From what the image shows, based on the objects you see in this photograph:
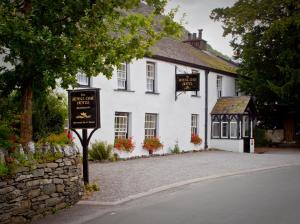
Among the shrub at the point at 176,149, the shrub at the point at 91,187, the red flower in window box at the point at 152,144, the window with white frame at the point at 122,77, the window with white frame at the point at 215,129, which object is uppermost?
the window with white frame at the point at 122,77

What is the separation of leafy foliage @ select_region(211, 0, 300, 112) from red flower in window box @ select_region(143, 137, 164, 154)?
1031cm

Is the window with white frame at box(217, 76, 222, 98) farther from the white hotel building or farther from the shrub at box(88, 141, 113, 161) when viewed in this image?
the shrub at box(88, 141, 113, 161)

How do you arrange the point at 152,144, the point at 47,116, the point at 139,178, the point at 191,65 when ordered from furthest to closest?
the point at 191,65, the point at 152,144, the point at 139,178, the point at 47,116

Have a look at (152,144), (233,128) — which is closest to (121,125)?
(152,144)

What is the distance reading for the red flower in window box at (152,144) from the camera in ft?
82.9

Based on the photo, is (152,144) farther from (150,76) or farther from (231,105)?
(231,105)

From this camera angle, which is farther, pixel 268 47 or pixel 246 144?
pixel 268 47

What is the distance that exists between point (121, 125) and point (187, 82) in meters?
5.40

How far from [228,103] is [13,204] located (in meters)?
24.7

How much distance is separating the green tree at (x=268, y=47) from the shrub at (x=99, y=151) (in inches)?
590

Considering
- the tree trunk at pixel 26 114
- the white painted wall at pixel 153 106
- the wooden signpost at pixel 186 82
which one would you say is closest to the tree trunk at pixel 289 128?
the white painted wall at pixel 153 106

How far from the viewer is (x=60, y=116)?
13.4 m

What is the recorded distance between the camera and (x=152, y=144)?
2555cm

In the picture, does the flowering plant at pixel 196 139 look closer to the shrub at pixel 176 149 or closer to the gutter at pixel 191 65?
the shrub at pixel 176 149
